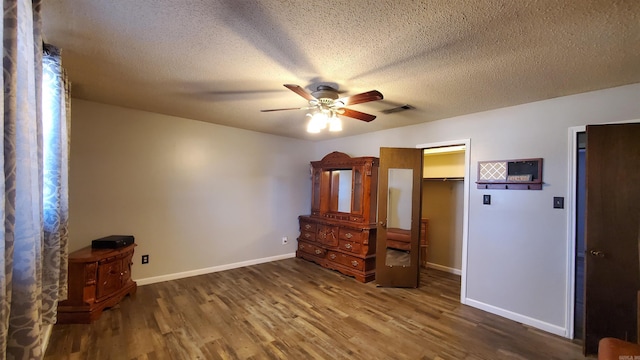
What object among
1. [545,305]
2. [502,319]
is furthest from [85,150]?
[545,305]

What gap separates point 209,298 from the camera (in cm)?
312

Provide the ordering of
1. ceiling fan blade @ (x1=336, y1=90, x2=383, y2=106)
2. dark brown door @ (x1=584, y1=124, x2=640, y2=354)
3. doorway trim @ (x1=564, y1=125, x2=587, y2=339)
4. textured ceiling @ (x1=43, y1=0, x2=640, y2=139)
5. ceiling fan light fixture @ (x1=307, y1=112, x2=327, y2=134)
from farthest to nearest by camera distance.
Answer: doorway trim @ (x1=564, y1=125, x2=587, y2=339)
ceiling fan light fixture @ (x1=307, y1=112, x2=327, y2=134)
dark brown door @ (x1=584, y1=124, x2=640, y2=354)
ceiling fan blade @ (x1=336, y1=90, x2=383, y2=106)
textured ceiling @ (x1=43, y1=0, x2=640, y2=139)

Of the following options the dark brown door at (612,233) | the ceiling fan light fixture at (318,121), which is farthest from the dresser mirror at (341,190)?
the dark brown door at (612,233)

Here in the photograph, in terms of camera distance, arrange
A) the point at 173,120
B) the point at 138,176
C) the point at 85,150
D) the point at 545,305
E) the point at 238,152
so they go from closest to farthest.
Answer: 1. the point at 545,305
2. the point at 85,150
3. the point at 138,176
4. the point at 173,120
5. the point at 238,152

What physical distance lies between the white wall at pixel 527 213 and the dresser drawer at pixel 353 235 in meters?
1.39

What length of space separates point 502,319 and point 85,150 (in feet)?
17.0

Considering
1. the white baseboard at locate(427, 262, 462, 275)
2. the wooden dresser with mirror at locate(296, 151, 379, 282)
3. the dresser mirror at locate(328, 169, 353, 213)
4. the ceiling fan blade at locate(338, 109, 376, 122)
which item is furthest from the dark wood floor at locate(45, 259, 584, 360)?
the ceiling fan blade at locate(338, 109, 376, 122)

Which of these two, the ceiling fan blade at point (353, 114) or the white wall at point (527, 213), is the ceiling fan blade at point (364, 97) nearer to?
the ceiling fan blade at point (353, 114)

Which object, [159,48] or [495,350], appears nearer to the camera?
[159,48]

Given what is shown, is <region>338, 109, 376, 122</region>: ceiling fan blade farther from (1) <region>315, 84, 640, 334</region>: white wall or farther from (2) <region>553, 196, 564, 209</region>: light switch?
(2) <region>553, 196, 564, 209</region>: light switch

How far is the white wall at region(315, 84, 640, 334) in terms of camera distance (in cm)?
250

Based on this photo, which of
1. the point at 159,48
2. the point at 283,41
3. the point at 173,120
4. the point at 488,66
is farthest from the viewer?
the point at 173,120

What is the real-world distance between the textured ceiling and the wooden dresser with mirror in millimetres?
1566

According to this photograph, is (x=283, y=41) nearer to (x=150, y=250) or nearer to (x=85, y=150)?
(x=85, y=150)
